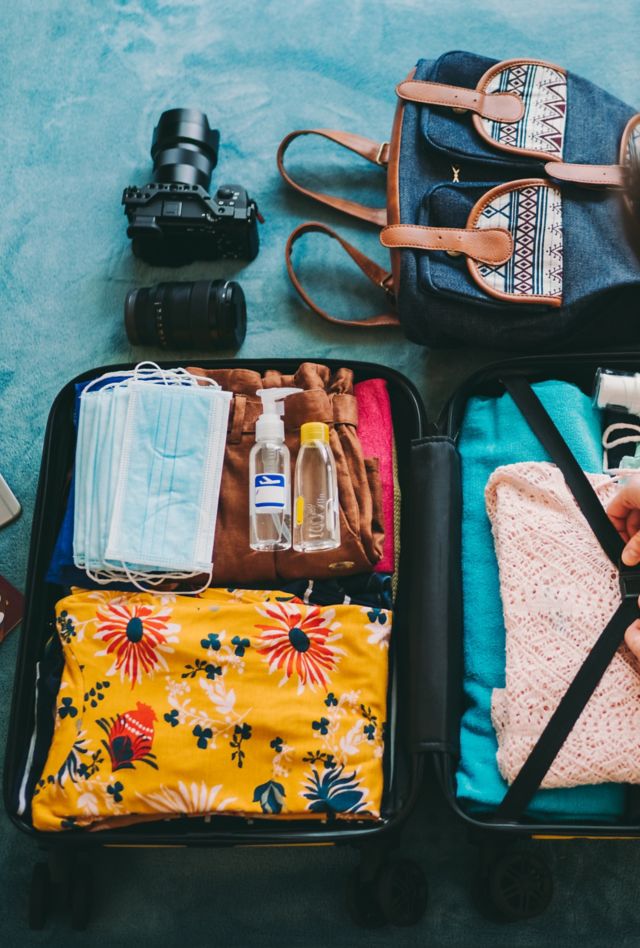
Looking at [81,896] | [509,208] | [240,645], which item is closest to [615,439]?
[509,208]

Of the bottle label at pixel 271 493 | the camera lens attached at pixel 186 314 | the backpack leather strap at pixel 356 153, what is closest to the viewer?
the bottle label at pixel 271 493

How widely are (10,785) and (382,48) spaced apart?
143cm

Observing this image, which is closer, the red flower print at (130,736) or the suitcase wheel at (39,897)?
the red flower print at (130,736)

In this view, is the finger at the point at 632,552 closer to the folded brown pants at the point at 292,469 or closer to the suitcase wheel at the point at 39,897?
the folded brown pants at the point at 292,469

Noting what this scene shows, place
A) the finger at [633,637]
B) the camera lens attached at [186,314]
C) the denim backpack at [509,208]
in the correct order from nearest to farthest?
the finger at [633,637] → the denim backpack at [509,208] → the camera lens attached at [186,314]

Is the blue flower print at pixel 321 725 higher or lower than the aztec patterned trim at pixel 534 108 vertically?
lower

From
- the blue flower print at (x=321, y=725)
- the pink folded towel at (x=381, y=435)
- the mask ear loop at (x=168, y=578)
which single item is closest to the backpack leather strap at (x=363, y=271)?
the pink folded towel at (x=381, y=435)

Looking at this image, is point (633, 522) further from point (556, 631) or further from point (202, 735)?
point (202, 735)

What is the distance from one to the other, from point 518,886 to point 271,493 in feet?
2.03

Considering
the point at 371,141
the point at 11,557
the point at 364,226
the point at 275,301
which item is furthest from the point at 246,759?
the point at 371,141

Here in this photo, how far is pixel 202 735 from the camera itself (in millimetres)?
892

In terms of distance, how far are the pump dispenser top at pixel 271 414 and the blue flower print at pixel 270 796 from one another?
0.43 m

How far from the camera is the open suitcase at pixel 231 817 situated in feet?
2.99

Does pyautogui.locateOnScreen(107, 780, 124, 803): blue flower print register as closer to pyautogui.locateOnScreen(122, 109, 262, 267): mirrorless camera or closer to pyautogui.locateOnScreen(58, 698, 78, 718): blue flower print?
pyautogui.locateOnScreen(58, 698, 78, 718): blue flower print
